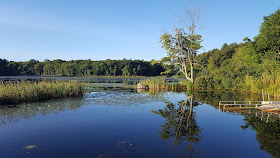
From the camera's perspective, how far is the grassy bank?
15.4 meters

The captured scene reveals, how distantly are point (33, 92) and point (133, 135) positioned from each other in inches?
479

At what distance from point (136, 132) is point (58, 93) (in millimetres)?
12765

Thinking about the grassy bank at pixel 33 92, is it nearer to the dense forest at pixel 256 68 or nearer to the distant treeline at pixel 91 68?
the dense forest at pixel 256 68

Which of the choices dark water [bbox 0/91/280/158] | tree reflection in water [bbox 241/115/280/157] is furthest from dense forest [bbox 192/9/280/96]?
dark water [bbox 0/91/280/158]

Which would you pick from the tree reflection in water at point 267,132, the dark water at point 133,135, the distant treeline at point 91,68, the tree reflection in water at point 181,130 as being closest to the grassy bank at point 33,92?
the dark water at point 133,135

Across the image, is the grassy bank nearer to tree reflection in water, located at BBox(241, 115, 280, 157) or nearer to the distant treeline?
tree reflection in water, located at BBox(241, 115, 280, 157)

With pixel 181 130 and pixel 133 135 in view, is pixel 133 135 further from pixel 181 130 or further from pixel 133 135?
pixel 181 130

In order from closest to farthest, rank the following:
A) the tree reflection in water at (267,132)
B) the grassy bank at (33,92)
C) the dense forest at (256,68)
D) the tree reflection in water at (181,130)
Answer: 1. the tree reflection in water at (267,132)
2. the tree reflection in water at (181,130)
3. the grassy bank at (33,92)
4. the dense forest at (256,68)

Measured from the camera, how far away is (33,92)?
55.0 ft

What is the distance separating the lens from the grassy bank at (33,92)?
15.4 meters

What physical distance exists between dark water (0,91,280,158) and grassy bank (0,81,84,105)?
305cm

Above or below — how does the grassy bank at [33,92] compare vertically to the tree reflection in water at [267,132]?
above

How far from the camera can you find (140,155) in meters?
6.36

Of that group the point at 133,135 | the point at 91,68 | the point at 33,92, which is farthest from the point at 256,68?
the point at 91,68
